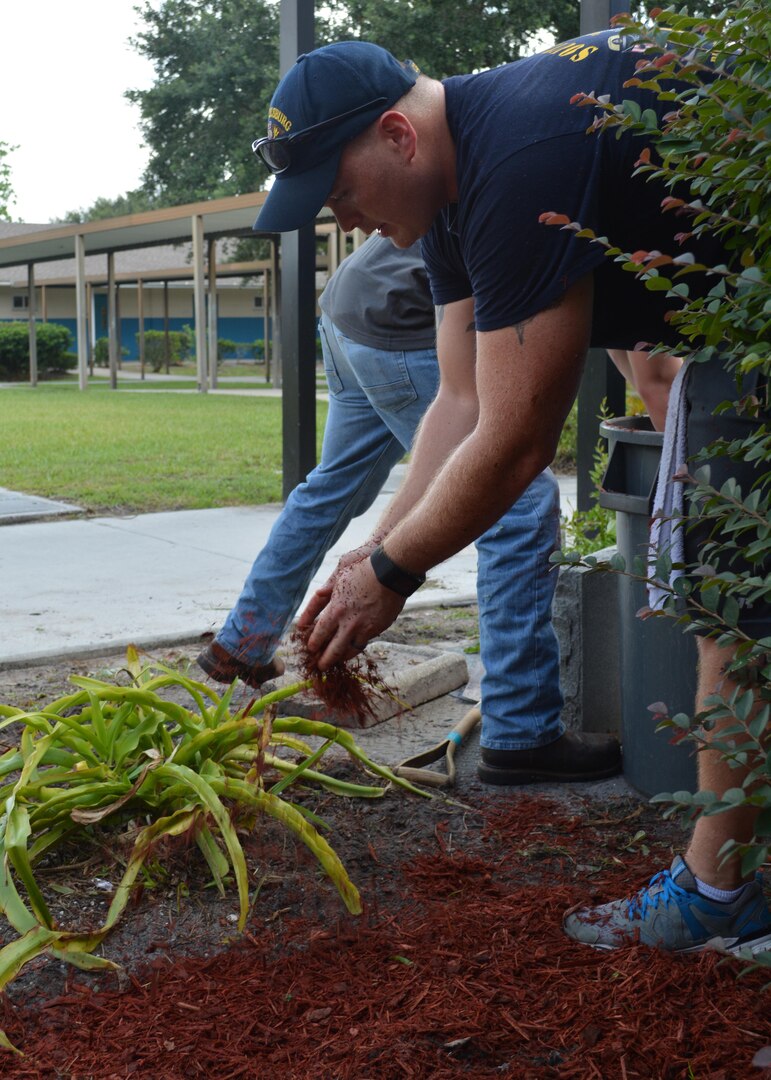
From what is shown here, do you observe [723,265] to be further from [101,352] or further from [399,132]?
[101,352]

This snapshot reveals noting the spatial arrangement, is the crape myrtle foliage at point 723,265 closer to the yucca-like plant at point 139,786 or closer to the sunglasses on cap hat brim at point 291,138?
the sunglasses on cap hat brim at point 291,138

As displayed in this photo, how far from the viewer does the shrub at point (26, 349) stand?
3616 cm

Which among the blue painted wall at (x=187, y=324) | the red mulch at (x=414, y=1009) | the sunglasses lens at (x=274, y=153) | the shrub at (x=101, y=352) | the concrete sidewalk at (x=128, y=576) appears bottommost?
the red mulch at (x=414, y=1009)

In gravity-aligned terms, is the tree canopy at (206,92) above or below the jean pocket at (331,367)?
above

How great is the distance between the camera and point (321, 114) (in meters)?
2.28

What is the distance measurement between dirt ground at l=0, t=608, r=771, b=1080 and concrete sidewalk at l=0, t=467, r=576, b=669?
2.08 m

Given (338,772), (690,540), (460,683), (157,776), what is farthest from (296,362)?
(690,540)

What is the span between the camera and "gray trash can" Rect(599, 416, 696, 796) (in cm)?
285

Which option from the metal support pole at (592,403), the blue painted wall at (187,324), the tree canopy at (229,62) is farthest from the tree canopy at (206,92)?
the metal support pole at (592,403)

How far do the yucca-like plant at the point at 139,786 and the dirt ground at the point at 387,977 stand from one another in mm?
75

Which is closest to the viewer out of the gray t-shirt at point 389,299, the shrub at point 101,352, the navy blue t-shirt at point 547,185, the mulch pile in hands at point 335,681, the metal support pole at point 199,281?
the navy blue t-shirt at point 547,185

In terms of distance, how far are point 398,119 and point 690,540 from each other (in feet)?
3.17

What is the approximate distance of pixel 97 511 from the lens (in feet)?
27.1

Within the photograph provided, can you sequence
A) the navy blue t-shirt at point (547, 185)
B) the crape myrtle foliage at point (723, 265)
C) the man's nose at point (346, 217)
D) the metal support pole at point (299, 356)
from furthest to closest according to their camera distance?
the metal support pole at point (299, 356)
the man's nose at point (346, 217)
the navy blue t-shirt at point (547, 185)
the crape myrtle foliage at point (723, 265)
